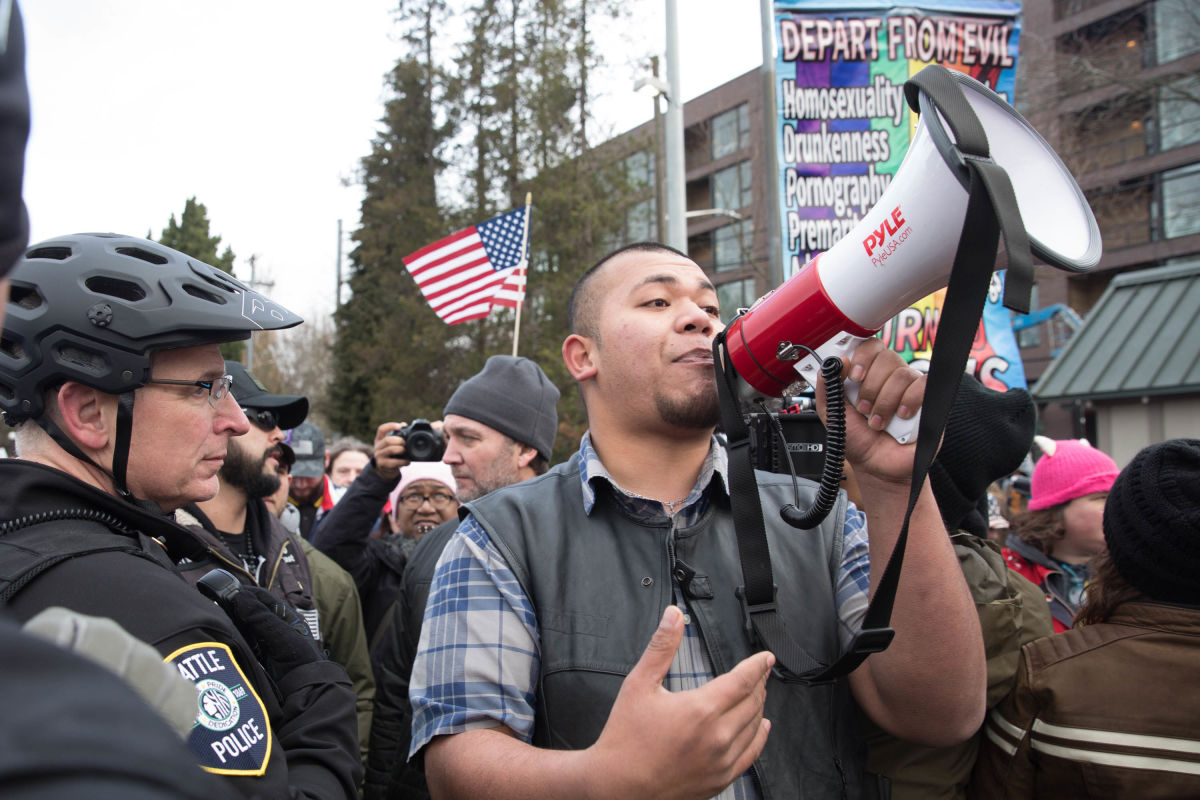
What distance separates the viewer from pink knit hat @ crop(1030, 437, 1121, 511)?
3.82 metres

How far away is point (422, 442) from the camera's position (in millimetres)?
3904

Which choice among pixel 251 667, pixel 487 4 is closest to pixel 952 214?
pixel 251 667

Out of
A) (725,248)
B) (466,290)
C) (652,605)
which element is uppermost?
(725,248)

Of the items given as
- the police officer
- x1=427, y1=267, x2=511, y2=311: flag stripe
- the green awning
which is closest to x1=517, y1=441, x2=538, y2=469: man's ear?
the police officer

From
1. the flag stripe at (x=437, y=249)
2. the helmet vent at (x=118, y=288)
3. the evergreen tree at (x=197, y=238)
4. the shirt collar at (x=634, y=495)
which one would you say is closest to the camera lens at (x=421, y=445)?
Answer: the shirt collar at (x=634, y=495)

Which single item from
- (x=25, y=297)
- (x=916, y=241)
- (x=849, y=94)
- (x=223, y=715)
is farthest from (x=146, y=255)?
(x=849, y=94)

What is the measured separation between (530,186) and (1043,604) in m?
18.5

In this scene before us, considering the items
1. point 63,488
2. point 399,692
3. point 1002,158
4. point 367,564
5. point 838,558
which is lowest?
point 399,692

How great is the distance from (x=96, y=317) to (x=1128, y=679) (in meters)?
2.38

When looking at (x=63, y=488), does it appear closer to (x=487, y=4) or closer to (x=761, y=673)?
(x=761, y=673)

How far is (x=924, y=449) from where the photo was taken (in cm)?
154

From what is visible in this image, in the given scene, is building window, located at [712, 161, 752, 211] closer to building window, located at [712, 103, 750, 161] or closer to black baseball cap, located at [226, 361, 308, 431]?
building window, located at [712, 103, 750, 161]

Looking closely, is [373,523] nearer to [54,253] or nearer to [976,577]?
[54,253]

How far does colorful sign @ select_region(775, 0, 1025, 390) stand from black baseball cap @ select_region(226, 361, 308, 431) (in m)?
6.06
